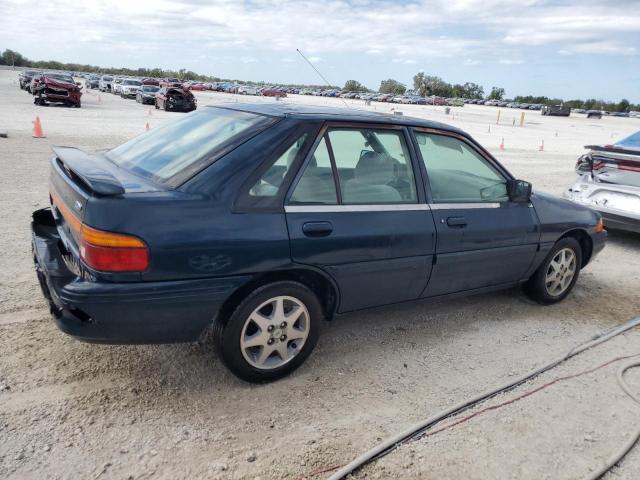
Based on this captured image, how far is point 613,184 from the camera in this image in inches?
270

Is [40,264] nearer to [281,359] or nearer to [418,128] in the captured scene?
[281,359]

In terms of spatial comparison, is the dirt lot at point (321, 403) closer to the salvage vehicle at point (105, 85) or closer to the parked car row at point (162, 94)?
the parked car row at point (162, 94)

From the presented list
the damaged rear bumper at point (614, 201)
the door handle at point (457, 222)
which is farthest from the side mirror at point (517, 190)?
the damaged rear bumper at point (614, 201)

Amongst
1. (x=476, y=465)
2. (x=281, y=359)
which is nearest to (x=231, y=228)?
(x=281, y=359)

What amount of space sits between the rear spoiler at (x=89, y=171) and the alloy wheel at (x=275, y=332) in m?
1.04

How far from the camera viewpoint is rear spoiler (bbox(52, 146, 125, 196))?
106 inches

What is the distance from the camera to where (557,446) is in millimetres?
2844

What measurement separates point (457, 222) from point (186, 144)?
1980mm

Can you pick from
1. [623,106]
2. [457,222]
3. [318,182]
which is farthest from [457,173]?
[623,106]

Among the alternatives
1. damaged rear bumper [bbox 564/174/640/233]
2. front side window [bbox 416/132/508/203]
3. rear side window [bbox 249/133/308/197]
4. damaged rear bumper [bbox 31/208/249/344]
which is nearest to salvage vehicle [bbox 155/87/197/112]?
damaged rear bumper [bbox 564/174/640/233]

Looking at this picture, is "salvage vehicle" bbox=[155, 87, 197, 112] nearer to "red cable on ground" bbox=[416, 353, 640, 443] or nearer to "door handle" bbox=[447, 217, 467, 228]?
"door handle" bbox=[447, 217, 467, 228]

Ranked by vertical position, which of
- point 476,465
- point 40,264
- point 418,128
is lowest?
point 476,465

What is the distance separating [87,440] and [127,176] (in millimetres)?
1533

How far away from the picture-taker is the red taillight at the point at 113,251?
259 centimetres
